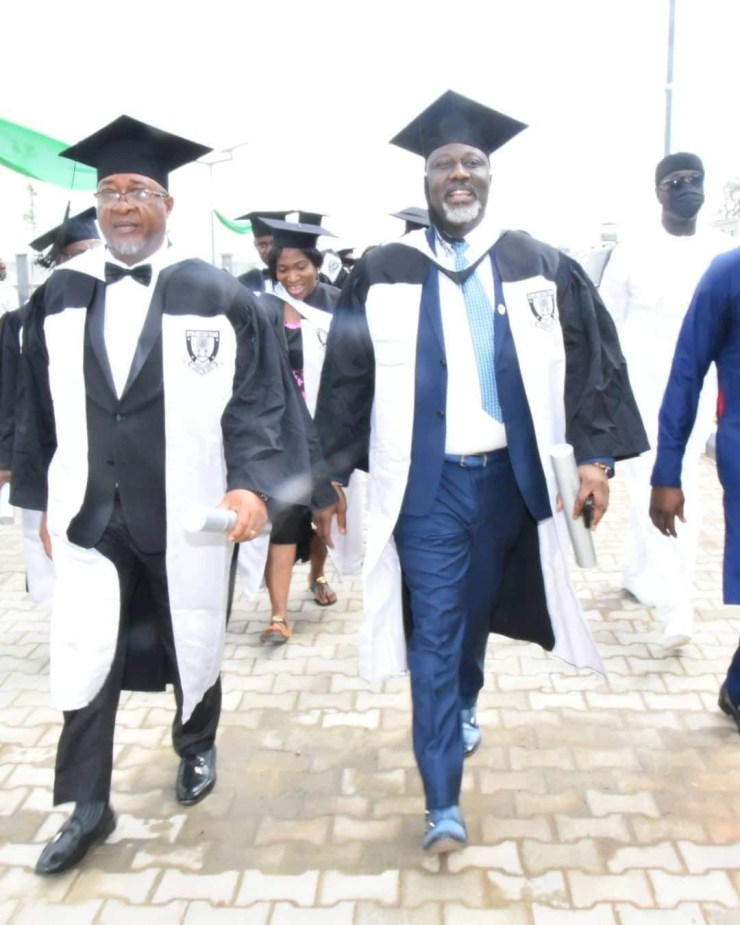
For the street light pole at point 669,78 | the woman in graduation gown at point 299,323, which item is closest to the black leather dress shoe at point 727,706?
the woman in graduation gown at point 299,323

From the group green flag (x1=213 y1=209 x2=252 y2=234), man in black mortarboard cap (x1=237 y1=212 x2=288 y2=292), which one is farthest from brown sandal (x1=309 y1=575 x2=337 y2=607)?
green flag (x1=213 y1=209 x2=252 y2=234)

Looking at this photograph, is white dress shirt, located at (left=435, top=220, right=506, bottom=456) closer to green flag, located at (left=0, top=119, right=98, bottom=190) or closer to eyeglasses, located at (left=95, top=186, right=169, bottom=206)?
eyeglasses, located at (left=95, top=186, right=169, bottom=206)

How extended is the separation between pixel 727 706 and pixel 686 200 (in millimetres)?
2354

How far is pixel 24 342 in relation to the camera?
10.5 ft

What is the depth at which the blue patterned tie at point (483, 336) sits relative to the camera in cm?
305

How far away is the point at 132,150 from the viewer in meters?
3.11

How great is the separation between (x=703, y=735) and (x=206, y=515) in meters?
2.27

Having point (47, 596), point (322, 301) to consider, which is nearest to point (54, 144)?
point (322, 301)

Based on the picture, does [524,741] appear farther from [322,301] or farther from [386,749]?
[322,301]

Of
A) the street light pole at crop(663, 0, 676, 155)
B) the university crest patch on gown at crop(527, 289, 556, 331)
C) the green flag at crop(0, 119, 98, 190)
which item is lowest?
the university crest patch on gown at crop(527, 289, 556, 331)

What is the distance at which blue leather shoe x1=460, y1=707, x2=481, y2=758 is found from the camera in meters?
3.67

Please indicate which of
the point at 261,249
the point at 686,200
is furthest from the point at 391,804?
the point at 261,249

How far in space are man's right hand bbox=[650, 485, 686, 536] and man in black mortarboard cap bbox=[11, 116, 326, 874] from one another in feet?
4.00

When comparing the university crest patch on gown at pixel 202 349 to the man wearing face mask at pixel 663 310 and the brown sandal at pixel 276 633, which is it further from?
the man wearing face mask at pixel 663 310
